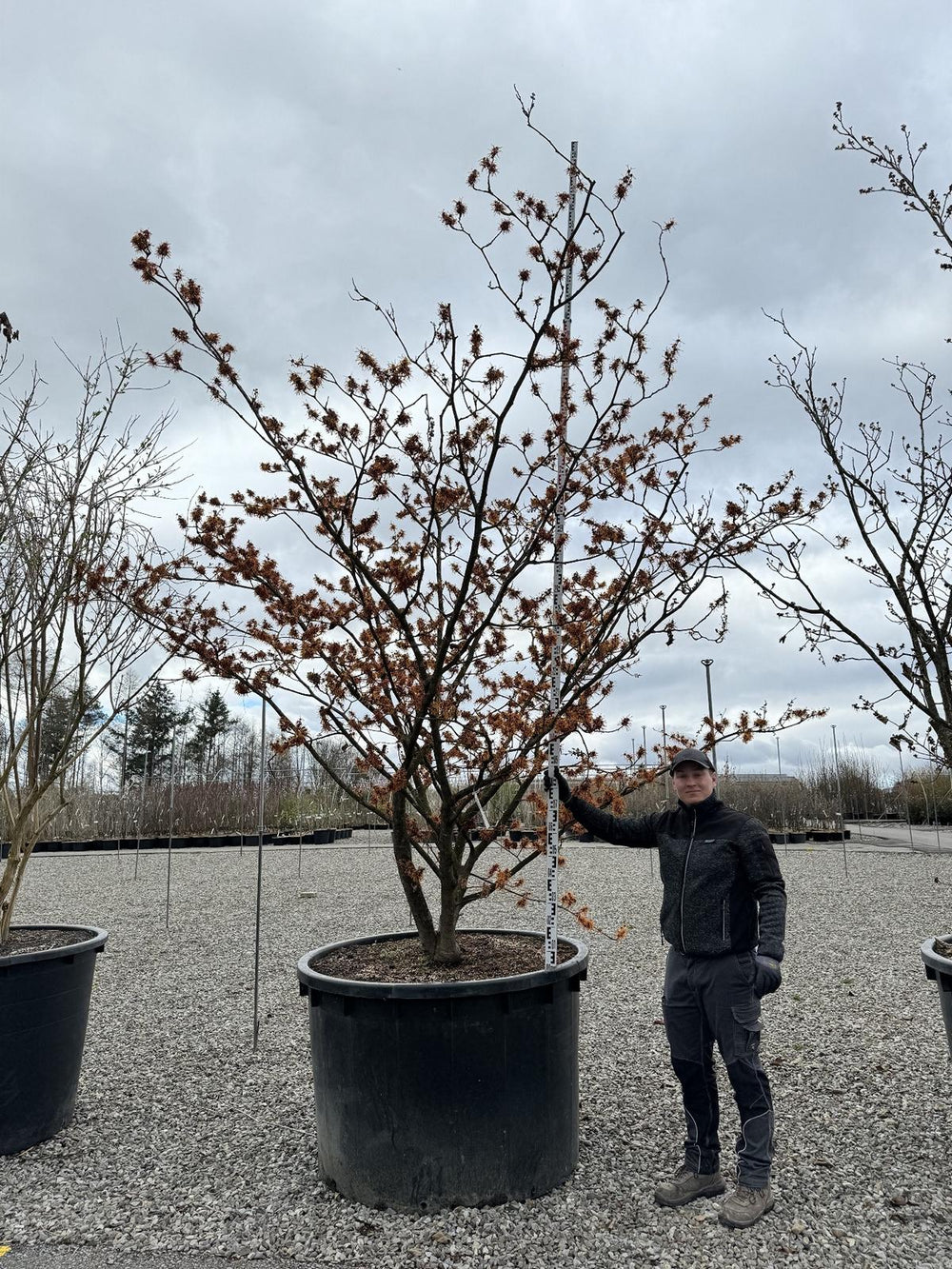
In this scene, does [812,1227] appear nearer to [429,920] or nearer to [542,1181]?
[542,1181]

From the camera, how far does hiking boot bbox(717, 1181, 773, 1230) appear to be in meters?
2.61

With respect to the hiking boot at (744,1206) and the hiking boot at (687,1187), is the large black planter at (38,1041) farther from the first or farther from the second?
the hiking boot at (744,1206)

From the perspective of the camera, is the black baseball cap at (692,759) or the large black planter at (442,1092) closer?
the large black planter at (442,1092)

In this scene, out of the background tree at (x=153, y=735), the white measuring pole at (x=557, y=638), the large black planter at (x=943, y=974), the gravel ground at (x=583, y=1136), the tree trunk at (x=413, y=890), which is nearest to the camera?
the gravel ground at (x=583, y=1136)

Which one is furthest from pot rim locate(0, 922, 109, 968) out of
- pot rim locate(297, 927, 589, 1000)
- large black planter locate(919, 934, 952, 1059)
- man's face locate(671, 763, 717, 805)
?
large black planter locate(919, 934, 952, 1059)

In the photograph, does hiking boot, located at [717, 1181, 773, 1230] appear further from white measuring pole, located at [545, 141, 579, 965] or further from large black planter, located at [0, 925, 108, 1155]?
large black planter, located at [0, 925, 108, 1155]

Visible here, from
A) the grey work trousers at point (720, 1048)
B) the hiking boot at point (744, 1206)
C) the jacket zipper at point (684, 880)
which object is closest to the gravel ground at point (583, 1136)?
the hiking boot at point (744, 1206)

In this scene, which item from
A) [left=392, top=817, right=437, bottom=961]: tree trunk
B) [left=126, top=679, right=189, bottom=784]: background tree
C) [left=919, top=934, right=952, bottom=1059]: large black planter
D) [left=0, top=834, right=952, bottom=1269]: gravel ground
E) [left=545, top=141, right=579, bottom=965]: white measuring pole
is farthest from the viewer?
[left=126, top=679, right=189, bottom=784]: background tree

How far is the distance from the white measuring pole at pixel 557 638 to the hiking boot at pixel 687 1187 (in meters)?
0.77

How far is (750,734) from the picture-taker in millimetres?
3318

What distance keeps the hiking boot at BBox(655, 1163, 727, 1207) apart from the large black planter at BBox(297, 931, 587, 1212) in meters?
0.35

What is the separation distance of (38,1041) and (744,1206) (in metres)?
2.64

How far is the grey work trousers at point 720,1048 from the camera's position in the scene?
274 cm

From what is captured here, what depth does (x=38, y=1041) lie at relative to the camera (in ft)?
11.0
